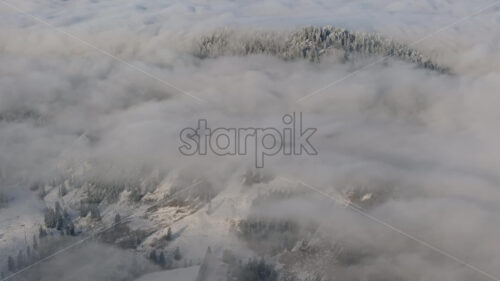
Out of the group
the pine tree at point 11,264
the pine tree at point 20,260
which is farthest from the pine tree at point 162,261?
the pine tree at point 11,264

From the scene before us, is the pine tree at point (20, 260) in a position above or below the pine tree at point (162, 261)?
above

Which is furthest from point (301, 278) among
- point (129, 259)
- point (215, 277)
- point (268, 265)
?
point (129, 259)

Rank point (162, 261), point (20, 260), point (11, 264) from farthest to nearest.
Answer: point (162, 261) < point (20, 260) < point (11, 264)

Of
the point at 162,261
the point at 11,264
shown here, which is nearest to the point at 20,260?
the point at 11,264

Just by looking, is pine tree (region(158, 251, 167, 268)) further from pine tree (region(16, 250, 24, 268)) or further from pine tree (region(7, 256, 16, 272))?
pine tree (region(7, 256, 16, 272))

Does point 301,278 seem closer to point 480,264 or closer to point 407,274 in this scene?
point 407,274

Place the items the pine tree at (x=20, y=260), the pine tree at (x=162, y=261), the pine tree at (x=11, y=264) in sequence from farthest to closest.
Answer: the pine tree at (x=162, y=261) → the pine tree at (x=20, y=260) → the pine tree at (x=11, y=264)

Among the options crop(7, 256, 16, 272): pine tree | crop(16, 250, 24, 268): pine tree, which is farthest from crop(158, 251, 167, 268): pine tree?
crop(7, 256, 16, 272): pine tree

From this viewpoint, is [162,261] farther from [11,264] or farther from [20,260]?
[11,264]

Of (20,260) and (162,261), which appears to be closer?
(20,260)

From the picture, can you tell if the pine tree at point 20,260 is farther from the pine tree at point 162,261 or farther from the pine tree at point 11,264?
the pine tree at point 162,261

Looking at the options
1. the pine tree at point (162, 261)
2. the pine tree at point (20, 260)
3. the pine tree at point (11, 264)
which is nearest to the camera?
the pine tree at point (11, 264)
